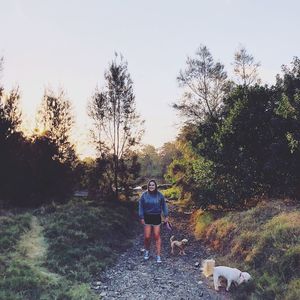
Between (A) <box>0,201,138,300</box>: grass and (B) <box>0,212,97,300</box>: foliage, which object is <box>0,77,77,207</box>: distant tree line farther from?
(B) <box>0,212,97,300</box>: foliage

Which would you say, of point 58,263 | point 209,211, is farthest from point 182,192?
point 58,263

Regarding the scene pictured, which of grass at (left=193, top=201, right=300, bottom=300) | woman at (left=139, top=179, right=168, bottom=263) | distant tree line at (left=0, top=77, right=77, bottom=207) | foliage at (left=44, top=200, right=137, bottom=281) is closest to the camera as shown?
grass at (left=193, top=201, right=300, bottom=300)

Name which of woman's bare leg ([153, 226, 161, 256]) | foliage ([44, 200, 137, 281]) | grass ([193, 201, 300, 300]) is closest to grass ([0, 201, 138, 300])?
foliage ([44, 200, 137, 281])

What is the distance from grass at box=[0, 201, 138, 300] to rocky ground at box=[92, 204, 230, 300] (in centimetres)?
46

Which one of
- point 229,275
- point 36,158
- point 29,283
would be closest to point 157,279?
point 229,275

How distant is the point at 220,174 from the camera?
60.5 feet

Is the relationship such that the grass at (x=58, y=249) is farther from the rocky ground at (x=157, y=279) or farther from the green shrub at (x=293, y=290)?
the green shrub at (x=293, y=290)

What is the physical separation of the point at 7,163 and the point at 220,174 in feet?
38.0

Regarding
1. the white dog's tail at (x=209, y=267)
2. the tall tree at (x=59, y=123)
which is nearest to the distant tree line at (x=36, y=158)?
the tall tree at (x=59, y=123)

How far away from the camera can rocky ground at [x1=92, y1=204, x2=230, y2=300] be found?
29.9ft

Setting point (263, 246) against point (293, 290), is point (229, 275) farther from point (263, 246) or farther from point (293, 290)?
point (263, 246)

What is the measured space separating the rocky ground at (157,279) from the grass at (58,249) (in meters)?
0.46

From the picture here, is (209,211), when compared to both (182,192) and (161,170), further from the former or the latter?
(161,170)

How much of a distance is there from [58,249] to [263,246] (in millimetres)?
6233
